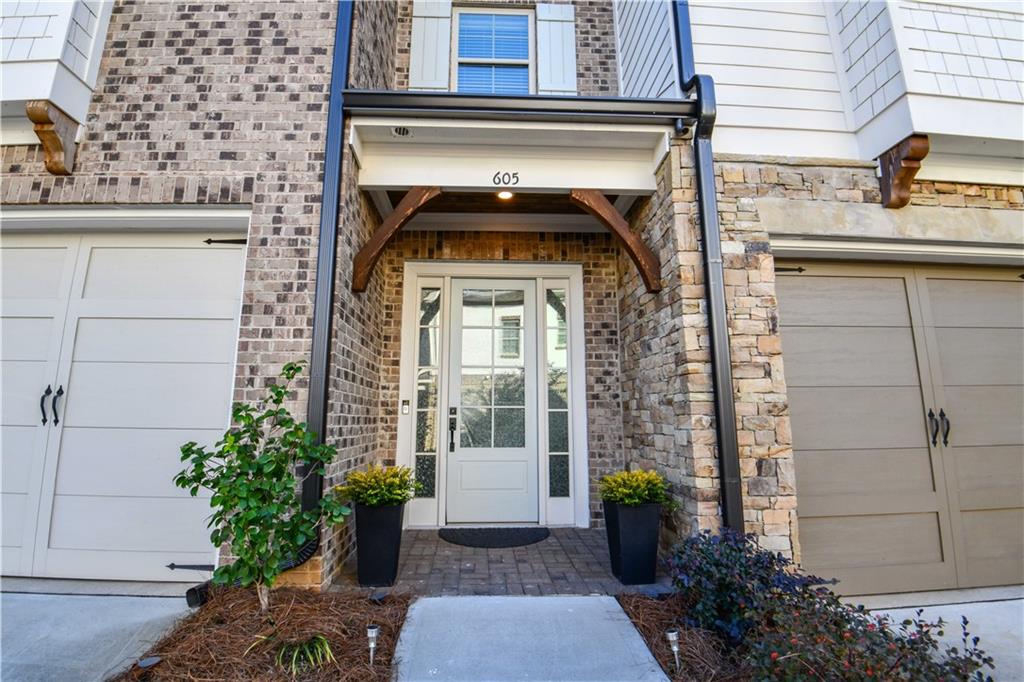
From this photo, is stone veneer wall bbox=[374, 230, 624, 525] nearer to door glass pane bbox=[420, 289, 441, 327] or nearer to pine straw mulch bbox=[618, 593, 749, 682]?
door glass pane bbox=[420, 289, 441, 327]

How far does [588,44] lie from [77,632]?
5.93 m

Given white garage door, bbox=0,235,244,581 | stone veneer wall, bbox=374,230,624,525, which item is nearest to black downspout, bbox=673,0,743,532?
stone veneer wall, bbox=374,230,624,525

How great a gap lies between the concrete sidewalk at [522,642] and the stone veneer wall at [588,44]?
4.46m

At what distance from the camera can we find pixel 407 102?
9.20ft

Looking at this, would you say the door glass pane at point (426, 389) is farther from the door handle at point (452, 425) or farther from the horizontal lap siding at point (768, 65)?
the horizontal lap siding at point (768, 65)

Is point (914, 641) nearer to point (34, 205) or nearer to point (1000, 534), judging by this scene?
point (1000, 534)

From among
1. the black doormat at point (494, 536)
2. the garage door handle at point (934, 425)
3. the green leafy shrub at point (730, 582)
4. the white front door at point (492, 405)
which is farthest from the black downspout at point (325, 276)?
the garage door handle at point (934, 425)

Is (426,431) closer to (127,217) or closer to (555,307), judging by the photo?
(555,307)

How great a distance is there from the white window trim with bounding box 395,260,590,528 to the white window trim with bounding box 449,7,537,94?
1.89 m

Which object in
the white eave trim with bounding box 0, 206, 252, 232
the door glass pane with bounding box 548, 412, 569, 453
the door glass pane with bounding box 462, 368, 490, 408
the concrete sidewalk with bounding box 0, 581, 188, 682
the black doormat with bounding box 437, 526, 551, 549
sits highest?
the white eave trim with bounding box 0, 206, 252, 232

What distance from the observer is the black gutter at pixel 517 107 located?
2.80m

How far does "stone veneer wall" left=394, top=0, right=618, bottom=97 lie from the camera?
434 centimetres

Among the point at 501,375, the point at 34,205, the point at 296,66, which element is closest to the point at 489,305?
the point at 501,375

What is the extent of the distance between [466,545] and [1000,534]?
12.1ft
